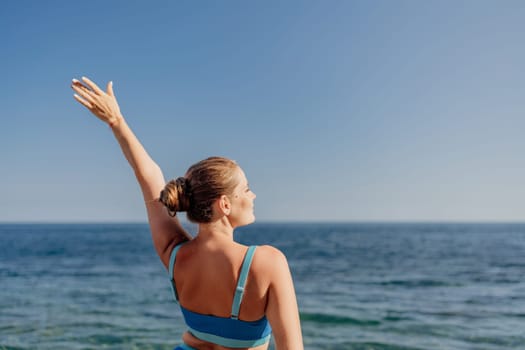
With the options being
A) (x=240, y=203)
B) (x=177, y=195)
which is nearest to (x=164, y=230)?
(x=177, y=195)

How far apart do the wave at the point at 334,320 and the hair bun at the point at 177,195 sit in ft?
38.4

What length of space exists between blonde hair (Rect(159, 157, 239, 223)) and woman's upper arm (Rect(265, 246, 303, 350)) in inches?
12.0

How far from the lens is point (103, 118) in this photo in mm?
2314

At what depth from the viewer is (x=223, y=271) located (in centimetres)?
189

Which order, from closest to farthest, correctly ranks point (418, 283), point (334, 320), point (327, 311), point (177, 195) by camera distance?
point (177, 195)
point (334, 320)
point (327, 311)
point (418, 283)

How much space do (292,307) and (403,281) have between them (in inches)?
917

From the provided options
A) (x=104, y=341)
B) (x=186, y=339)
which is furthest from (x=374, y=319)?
(x=186, y=339)

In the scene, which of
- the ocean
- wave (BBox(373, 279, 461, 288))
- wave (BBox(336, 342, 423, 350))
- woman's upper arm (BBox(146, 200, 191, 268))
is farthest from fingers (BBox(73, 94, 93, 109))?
wave (BBox(373, 279, 461, 288))

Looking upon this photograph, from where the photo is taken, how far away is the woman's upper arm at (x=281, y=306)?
6.02 feet

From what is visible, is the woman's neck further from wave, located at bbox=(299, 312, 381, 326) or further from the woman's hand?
wave, located at bbox=(299, 312, 381, 326)

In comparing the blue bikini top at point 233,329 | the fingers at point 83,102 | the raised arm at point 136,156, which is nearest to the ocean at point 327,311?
the raised arm at point 136,156

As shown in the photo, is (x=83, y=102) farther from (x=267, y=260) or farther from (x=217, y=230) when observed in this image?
(x=267, y=260)

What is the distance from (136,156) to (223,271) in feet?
2.41

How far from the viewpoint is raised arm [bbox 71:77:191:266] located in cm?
221
